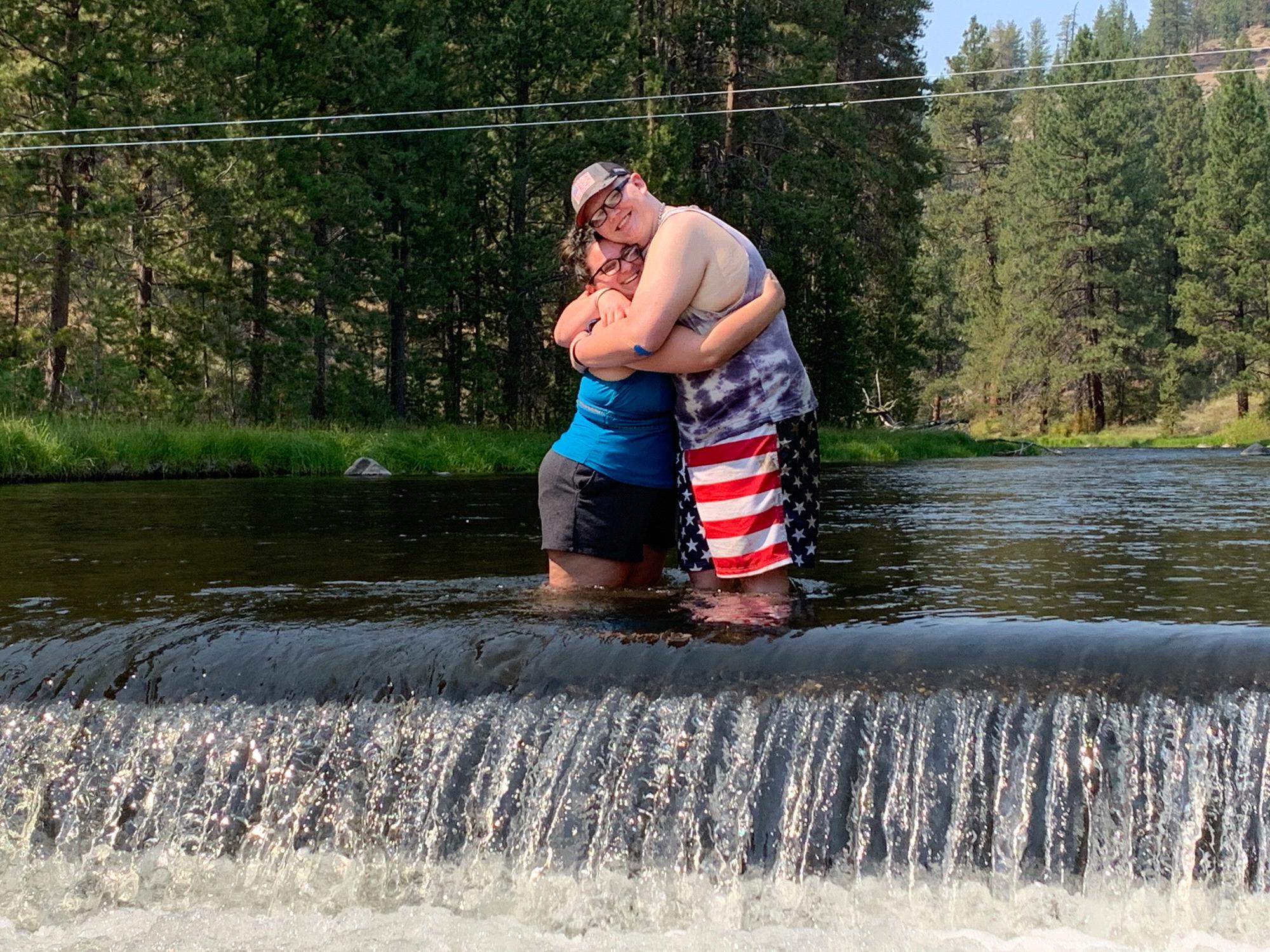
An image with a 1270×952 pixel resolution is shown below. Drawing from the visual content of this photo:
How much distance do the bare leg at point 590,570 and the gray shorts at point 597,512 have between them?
1.8 inches

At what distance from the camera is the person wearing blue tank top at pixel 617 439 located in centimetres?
461

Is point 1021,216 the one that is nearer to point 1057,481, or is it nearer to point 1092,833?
point 1057,481

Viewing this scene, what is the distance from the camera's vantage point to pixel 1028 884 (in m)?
4.09

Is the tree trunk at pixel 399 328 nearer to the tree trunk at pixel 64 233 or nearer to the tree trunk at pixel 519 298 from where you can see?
the tree trunk at pixel 519 298

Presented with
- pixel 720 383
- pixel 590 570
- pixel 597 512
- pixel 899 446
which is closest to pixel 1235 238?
pixel 899 446

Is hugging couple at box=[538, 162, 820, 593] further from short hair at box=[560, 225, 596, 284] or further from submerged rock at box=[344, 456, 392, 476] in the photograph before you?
submerged rock at box=[344, 456, 392, 476]

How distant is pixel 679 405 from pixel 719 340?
0.34 meters

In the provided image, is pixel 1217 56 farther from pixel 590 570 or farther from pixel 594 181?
pixel 594 181

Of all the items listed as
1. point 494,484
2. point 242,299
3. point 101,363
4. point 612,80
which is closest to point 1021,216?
point 612,80

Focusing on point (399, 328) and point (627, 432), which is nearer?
point (627, 432)

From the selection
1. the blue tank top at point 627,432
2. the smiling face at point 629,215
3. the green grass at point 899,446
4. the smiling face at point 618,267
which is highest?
the smiling face at point 629,215

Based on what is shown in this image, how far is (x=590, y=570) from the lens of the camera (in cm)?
534

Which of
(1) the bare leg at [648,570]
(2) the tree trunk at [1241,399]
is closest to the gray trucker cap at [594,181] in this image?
(1) the bare leg at [648,570]

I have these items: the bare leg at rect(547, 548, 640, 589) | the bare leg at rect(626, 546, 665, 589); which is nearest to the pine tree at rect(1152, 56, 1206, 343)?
the bare leg at rect(626, 546, 665, 589)
